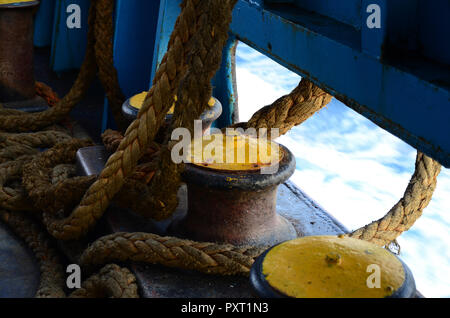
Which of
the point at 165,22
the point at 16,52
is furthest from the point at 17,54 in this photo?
the point at 165,22

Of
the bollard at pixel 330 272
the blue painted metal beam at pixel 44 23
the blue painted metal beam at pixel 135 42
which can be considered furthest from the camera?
the blue painted metal beam at pixel 44 23

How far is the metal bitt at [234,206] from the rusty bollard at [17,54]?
1750mm

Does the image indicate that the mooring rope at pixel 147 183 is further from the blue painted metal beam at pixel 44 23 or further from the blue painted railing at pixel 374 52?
the blue painted metal beam at pixel 44 23

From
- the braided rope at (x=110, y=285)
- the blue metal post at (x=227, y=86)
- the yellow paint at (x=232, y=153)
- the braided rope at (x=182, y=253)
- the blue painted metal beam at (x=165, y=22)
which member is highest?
the blue painted metal beam at (x=165, y=22)

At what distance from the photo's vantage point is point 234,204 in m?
1.46

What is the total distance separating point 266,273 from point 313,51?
0.71m

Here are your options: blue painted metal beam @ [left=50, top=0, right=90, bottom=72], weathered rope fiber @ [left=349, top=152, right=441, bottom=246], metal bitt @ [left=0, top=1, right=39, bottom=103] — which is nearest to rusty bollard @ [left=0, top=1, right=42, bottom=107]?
metal bitt @ [left=0, top=1, right=39, bottom=103]

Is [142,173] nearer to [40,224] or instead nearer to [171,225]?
[171,225]

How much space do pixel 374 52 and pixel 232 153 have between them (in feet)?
1.41

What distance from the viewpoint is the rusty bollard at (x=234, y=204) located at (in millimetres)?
1387

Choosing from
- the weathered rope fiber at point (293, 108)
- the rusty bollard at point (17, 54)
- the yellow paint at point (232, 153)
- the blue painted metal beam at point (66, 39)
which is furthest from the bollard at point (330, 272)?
the blue painted metal beam at point (66, 39)

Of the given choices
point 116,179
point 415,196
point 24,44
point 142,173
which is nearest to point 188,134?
point 116,179

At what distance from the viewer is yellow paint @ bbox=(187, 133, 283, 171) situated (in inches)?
56.5

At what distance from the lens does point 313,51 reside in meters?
1.51
